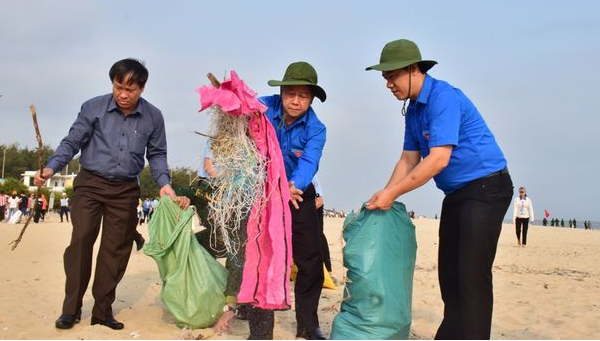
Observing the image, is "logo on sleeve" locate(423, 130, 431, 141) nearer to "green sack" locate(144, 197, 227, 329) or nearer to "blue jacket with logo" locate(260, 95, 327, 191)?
"blue jacket with logo" locate(260, 95, 327, 191)

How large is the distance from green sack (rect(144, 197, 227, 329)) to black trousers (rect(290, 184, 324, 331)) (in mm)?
543

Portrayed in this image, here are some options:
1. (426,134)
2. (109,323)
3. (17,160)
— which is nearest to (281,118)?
(426,134)

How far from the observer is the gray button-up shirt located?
3664 millimetres

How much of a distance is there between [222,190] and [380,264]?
1049mm

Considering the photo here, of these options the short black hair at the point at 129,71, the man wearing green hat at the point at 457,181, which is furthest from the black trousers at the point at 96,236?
the man wearing green hat at the point at 457,181

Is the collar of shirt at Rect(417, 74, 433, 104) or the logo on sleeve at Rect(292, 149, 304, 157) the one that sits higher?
the collar of shirt at Rect(417, 74, 433, 104)

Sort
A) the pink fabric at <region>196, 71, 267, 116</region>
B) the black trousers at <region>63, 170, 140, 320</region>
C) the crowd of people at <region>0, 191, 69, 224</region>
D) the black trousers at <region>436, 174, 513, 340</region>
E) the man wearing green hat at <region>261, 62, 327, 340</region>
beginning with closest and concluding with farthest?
the black trousers at <region>436, 174, 513, 340</region> < the pink fabric at <region>196, 71, 267, 116</region> < the man wearing green hat at <region>261, 62, 327, 340</region> < the black trousers at <region>63, 170, 140, 320</region> < the crowd of people at <region>0, 191, 69, 224</region>

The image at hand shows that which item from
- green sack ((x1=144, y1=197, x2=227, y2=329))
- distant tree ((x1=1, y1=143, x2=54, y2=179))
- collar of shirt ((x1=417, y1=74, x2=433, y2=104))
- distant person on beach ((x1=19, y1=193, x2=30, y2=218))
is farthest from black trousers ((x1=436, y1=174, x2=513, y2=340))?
distant tree ((x1=1, y1=143, x2=54, y2=179))

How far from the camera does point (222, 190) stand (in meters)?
3.40

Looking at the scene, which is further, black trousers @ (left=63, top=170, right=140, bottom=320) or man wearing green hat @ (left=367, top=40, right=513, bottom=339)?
black trousers @ (left=63, top=170, right=140, bottom=320)

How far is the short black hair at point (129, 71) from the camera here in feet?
11.8

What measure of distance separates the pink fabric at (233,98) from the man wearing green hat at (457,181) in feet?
2.42

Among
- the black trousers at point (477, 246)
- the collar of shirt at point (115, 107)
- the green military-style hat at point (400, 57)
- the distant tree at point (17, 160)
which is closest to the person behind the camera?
the black trousers at point (477, 246)

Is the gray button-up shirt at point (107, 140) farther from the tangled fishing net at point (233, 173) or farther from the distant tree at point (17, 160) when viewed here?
the distant tree at point (17, 160)
